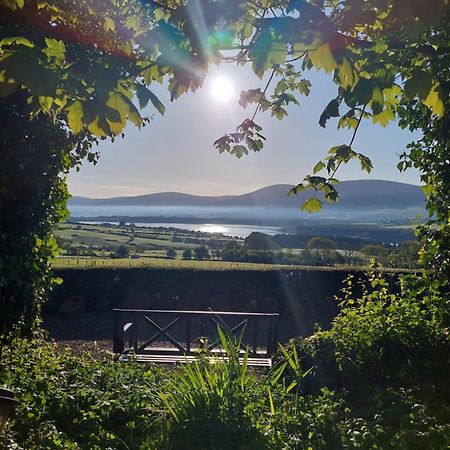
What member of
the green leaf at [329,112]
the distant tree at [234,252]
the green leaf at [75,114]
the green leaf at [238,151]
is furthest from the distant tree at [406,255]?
the green leaf at [75,114]

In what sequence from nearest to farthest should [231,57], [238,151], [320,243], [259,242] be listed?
[231,57], [238,151], [320,243], [259,242]

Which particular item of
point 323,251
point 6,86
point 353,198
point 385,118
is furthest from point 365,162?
point 353,198

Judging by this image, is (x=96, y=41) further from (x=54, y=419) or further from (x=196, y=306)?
(x=196, y=306)

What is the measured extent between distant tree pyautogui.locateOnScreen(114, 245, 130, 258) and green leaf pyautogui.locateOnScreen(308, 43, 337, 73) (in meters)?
13.1

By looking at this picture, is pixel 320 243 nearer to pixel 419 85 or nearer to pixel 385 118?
pixel 385 118

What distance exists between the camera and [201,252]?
51.8ft

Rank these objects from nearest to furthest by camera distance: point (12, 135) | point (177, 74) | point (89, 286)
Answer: point (177, 74) → point (12, 135) → point (89, 286)

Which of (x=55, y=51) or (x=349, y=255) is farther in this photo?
(x=349, y=255)

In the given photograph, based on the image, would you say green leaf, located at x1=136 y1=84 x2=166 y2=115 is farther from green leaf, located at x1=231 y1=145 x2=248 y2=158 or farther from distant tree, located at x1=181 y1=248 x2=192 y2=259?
distant tree, located at x1=181 y1=248 x2=192 y2=259

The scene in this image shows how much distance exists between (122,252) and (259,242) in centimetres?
491

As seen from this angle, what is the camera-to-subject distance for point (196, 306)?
12.0 metres

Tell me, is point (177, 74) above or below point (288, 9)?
below

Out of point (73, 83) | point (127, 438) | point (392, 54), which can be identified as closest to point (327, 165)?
point (392, 54)

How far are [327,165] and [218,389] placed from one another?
190 centimetres
